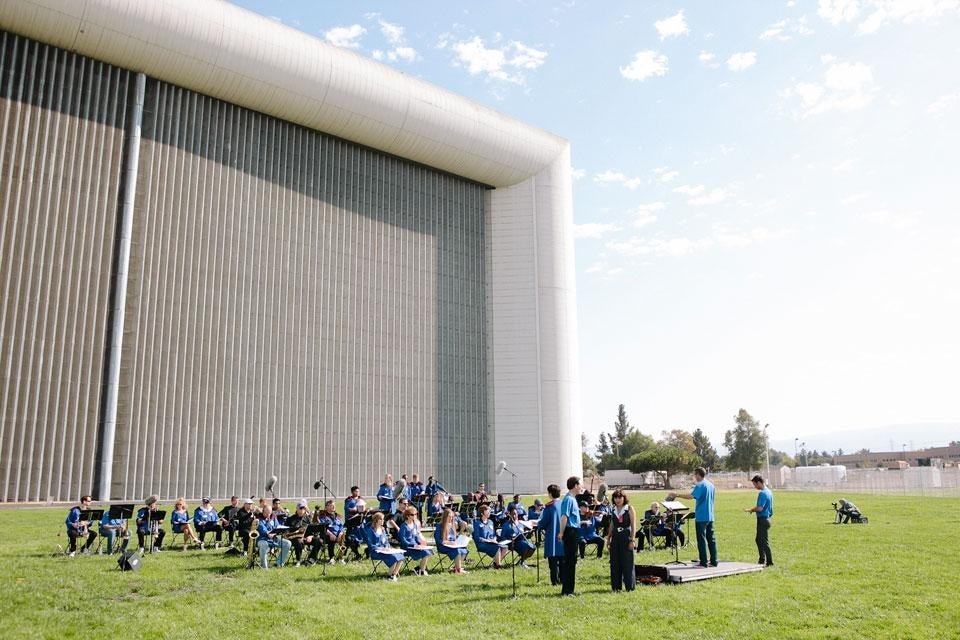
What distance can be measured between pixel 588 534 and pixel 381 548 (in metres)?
4.99

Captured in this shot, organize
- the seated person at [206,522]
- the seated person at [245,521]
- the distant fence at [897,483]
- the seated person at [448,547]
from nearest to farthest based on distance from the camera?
the seated person at [448,547]
the seated person at [245,521]
the seated person at [206,522]
the distant fence at [897,483]

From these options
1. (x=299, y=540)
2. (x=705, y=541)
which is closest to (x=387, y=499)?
(x=299, y=540)

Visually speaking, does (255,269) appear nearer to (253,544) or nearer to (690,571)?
(253,544)

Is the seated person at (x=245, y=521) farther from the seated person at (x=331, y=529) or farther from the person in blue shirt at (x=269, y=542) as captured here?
the seated person at (x=331, y=529)

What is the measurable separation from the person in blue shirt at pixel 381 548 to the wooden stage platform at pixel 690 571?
4049 millimetres

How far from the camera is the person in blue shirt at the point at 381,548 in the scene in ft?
42.2

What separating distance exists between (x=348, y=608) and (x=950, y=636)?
24.0ft

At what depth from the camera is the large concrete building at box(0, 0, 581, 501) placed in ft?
82.7

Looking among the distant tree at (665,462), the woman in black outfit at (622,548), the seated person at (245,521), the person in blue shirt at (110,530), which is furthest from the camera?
the distant tree at (665,462)

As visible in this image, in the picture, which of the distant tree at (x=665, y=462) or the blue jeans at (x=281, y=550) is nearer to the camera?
the blue jeans at (x=281, y=550)

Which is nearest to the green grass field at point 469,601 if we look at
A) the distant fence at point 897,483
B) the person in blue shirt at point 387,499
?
the person in blue shirt at point 387,499

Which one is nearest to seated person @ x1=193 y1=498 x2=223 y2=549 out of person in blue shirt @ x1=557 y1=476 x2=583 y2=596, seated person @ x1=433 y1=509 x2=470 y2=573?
seated person @ x1=433 y1=509 x2=470 y2=573

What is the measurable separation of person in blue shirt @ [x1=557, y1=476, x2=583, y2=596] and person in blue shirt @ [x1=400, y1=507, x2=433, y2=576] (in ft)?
9.98

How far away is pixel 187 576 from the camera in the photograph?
1268 centimetres
